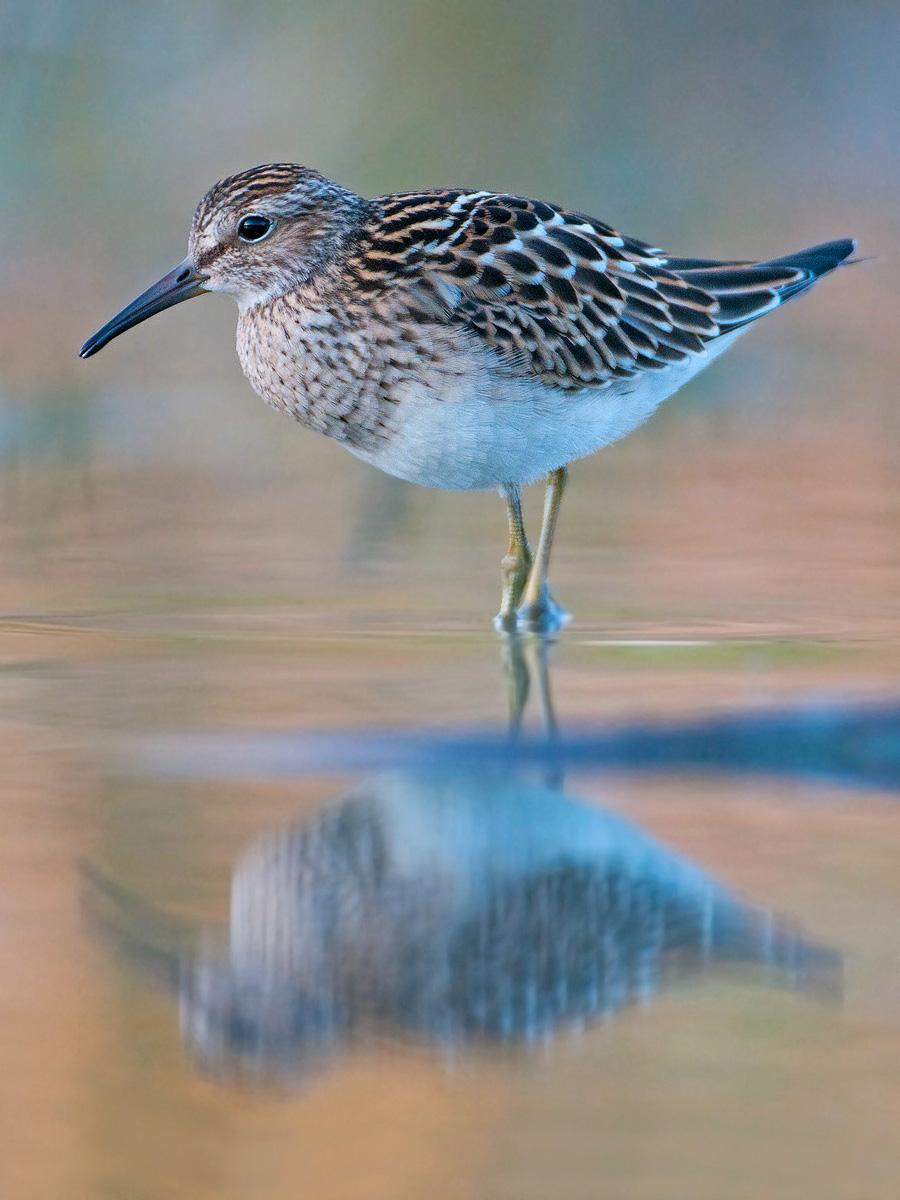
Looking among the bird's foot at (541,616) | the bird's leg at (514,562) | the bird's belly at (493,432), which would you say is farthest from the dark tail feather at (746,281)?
the bird's foot at (541,616)

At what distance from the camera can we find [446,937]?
11.2 feet

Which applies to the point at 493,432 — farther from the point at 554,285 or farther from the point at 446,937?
the point at 446,937

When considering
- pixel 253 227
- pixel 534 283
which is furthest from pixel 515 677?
pixel 253 227

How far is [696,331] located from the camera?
7.17 meters

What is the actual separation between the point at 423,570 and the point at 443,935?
376cm

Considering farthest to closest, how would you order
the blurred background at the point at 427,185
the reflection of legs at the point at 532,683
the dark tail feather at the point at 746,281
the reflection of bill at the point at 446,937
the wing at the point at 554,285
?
the blurred background at the point at 427,185
the dark tail feather at the point at 746,281
the wing at the point at 554,285
the reflection of legs at the point at 532,683
the reflection of bill at the point at 446,937

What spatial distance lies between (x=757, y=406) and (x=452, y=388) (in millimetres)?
5011

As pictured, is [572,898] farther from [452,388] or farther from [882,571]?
[882,571]

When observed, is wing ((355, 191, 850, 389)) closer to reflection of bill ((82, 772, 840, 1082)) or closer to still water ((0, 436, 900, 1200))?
still water ((0, 436, 900, 1200))

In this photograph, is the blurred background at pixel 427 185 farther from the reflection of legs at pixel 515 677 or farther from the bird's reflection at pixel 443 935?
the bird's reflection at pixel 443 935

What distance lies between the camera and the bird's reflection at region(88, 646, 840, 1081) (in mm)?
3131

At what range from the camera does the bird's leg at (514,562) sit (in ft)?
21.4

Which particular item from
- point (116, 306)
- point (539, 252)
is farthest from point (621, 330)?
point (116, 306)

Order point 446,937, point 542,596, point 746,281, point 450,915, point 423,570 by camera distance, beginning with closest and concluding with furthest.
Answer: point 446,937 < point 450,915 < point 542,596 < point 423,570 < point 746,281
